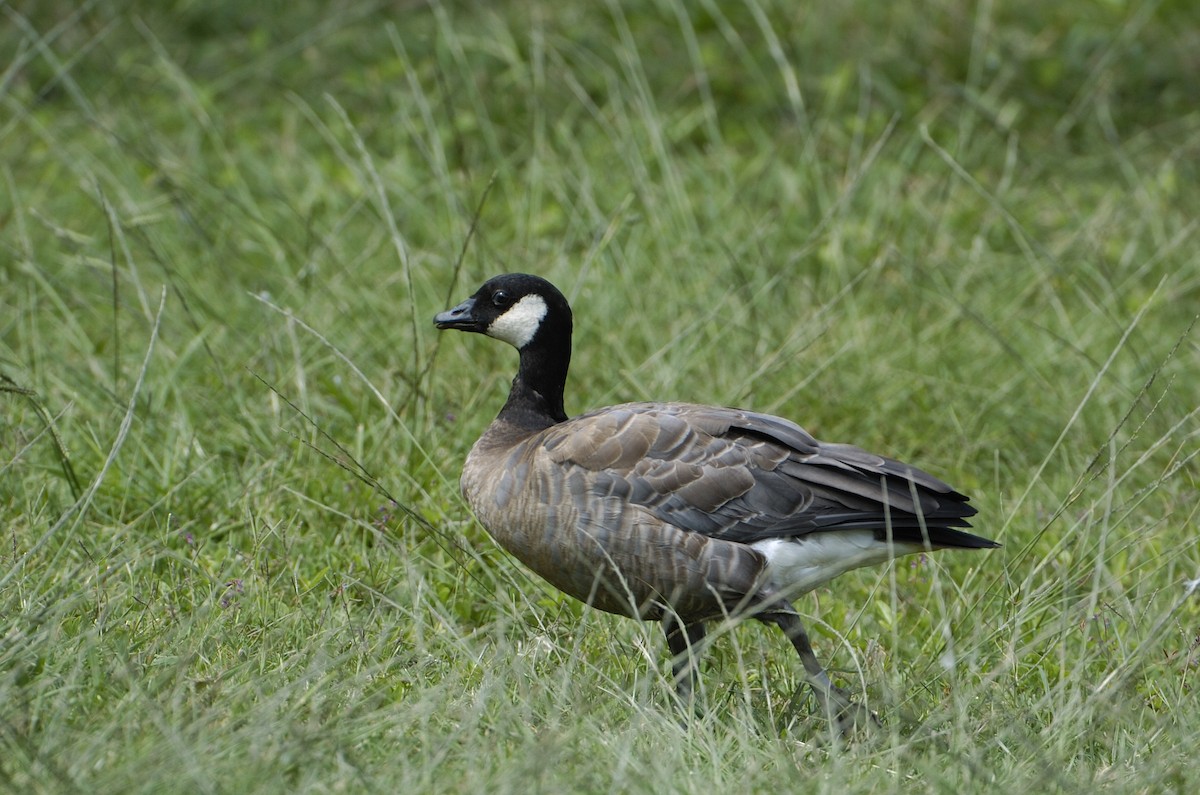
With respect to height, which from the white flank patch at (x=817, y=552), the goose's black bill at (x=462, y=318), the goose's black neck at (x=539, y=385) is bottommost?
the white flank patch at (x=817, y=552)

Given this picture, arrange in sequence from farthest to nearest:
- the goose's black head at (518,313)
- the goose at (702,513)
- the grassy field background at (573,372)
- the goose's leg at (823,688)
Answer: the goose's black head at (518,313), the goose at (702,513), the goose's leg at (823,688), the grassy field background at (573,372)

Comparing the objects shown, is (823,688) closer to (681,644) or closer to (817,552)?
(817,552)

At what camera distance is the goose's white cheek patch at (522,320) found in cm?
477

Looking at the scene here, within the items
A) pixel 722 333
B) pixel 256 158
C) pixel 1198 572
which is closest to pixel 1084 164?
pixel 722 333

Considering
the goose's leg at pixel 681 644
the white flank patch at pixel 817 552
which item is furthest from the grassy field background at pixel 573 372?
the white flank patch at pixel 817 552

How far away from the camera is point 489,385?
224 inches

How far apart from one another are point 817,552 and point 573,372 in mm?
1995

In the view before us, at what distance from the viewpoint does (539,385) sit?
4.81m

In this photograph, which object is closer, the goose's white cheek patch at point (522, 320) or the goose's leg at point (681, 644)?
the goose's leg at point (681, 644)

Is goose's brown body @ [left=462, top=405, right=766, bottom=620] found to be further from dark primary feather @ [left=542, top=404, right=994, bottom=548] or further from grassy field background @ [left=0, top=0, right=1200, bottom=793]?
grassy field background @ [left=0, top=0, right=1200, bottom=793]

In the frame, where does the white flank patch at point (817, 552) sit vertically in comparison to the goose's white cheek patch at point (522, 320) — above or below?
below

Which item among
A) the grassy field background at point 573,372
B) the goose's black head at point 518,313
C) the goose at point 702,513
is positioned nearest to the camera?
the grassy field background at point 573,372

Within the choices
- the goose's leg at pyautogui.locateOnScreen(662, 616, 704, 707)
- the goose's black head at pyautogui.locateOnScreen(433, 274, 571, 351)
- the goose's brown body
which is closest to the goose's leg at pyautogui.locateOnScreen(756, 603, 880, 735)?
the goose's brown body

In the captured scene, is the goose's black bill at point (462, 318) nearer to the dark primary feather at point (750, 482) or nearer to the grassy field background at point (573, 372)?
the grassy field background at point (573, 372)
